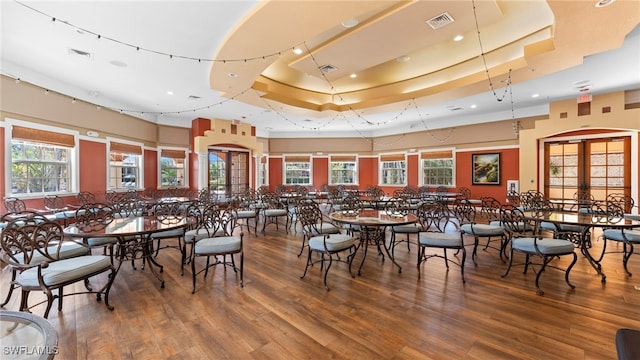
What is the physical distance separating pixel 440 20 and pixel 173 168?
884cm

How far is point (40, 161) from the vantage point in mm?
5602

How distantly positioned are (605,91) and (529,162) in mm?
2276

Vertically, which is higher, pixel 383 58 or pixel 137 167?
pixel 383 58

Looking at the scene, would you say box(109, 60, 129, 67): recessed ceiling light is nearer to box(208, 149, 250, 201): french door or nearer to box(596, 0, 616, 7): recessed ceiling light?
box(208, 149, 250, 201): french door

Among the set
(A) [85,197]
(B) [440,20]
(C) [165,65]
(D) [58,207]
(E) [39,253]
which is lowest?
(E) [39,253]

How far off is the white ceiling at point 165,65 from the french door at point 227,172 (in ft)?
5.14

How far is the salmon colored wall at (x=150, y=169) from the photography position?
8398 millimetres

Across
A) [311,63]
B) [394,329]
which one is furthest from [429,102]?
[394,329]

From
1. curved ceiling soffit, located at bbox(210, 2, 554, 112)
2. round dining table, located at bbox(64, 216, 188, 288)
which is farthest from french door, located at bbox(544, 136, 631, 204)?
round dining table, located at bbox(64, 216, 188, 288)

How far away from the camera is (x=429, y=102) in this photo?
6.66 meters

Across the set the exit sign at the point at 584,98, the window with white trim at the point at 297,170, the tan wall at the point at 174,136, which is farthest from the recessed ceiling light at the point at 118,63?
the exit sign at the point at 584,98

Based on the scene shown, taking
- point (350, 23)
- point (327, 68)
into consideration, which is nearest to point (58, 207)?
point (327, 68)

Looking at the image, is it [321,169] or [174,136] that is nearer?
[174,136]

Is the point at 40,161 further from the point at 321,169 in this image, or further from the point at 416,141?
the point at 416,141
